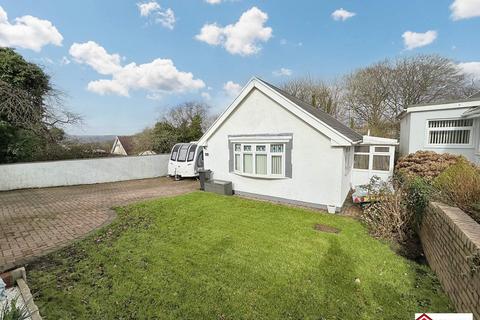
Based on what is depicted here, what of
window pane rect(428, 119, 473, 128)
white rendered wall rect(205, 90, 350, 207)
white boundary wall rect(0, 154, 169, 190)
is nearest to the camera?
white rendered wall rect(205, 90, 350, 207)

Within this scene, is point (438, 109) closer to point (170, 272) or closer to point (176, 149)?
point (170, 272)

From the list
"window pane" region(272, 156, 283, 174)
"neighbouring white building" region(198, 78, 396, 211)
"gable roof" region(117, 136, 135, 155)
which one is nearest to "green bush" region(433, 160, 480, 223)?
"neighbouring white building" region(198, 78, 396, 211)

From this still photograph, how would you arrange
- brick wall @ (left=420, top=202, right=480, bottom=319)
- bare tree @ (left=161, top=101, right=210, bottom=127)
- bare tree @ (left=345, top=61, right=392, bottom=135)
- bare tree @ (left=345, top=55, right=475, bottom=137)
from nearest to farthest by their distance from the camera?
brick wall @ (left=420, top=202, right=480, bottom=319) → bare tree @ (left=345, top=55, right=475, bottom=137) → bare tree @ (left=345, top=61, right=392, bottom=135) → bare tree @ (left=161, top=101, right=210, bottom=127)

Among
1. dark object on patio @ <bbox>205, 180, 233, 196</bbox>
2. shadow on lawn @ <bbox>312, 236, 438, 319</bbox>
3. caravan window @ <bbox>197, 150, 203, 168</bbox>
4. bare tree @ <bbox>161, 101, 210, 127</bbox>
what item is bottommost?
shadow on lawn @ <bbox>312, 236, 438, 319</bbox>

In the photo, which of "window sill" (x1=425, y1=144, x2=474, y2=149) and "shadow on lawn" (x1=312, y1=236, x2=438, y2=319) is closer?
"shadow on lawn" (x1=312, y1=236, x2=438, y2=319)

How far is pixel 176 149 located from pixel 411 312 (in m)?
14.4

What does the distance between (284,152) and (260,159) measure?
125 centimetres

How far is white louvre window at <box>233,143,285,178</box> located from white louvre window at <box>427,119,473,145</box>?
362 inches

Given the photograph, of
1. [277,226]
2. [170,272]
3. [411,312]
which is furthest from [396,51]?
[170,272]

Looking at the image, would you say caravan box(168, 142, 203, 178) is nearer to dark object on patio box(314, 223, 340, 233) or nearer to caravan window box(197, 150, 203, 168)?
caravan window box(197, 150, 203, 168)

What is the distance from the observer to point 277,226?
6703mm

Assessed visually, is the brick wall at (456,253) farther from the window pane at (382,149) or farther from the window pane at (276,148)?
the window pane at (382,149)

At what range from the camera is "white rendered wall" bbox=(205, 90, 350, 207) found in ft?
26.3

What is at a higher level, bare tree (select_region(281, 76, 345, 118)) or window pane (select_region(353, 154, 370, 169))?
bare tree (select_region(281, 76, 345, 118))
